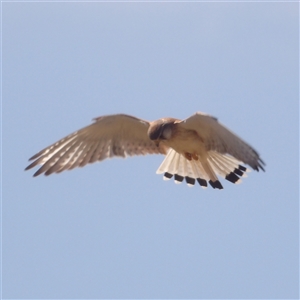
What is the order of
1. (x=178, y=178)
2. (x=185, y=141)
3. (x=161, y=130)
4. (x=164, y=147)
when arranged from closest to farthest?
(x=161, y=130) < (x=185, y=141) < (x=164, y=147) < (x=178, y=178)

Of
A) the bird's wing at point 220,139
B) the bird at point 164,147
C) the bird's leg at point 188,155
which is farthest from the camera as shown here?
the bird's leg at point 188,155

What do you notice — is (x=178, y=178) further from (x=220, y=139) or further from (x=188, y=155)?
(x=220, y=139)

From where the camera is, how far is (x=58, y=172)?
10.7 m

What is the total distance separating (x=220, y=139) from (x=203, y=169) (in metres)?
1.56

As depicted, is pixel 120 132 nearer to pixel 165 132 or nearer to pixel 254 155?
pixel 165 132

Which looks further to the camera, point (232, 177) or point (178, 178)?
point (178, 178)

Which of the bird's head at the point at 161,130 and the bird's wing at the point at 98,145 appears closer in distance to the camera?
the bird's head at the point at 161,130

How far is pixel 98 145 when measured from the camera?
10922 mm

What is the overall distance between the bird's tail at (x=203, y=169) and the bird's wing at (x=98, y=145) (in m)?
0.55

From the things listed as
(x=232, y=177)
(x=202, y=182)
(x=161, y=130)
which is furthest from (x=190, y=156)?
(x=161, y=130)

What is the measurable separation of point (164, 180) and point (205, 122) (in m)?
1.99

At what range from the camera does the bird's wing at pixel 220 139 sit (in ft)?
30.8

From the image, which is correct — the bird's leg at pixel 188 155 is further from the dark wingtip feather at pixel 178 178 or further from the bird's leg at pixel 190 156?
the dark wingtip feather at pixel 178 178

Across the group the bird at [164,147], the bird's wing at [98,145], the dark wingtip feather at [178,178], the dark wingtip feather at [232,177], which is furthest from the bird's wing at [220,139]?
the dark wingtip feather at [178,178]
